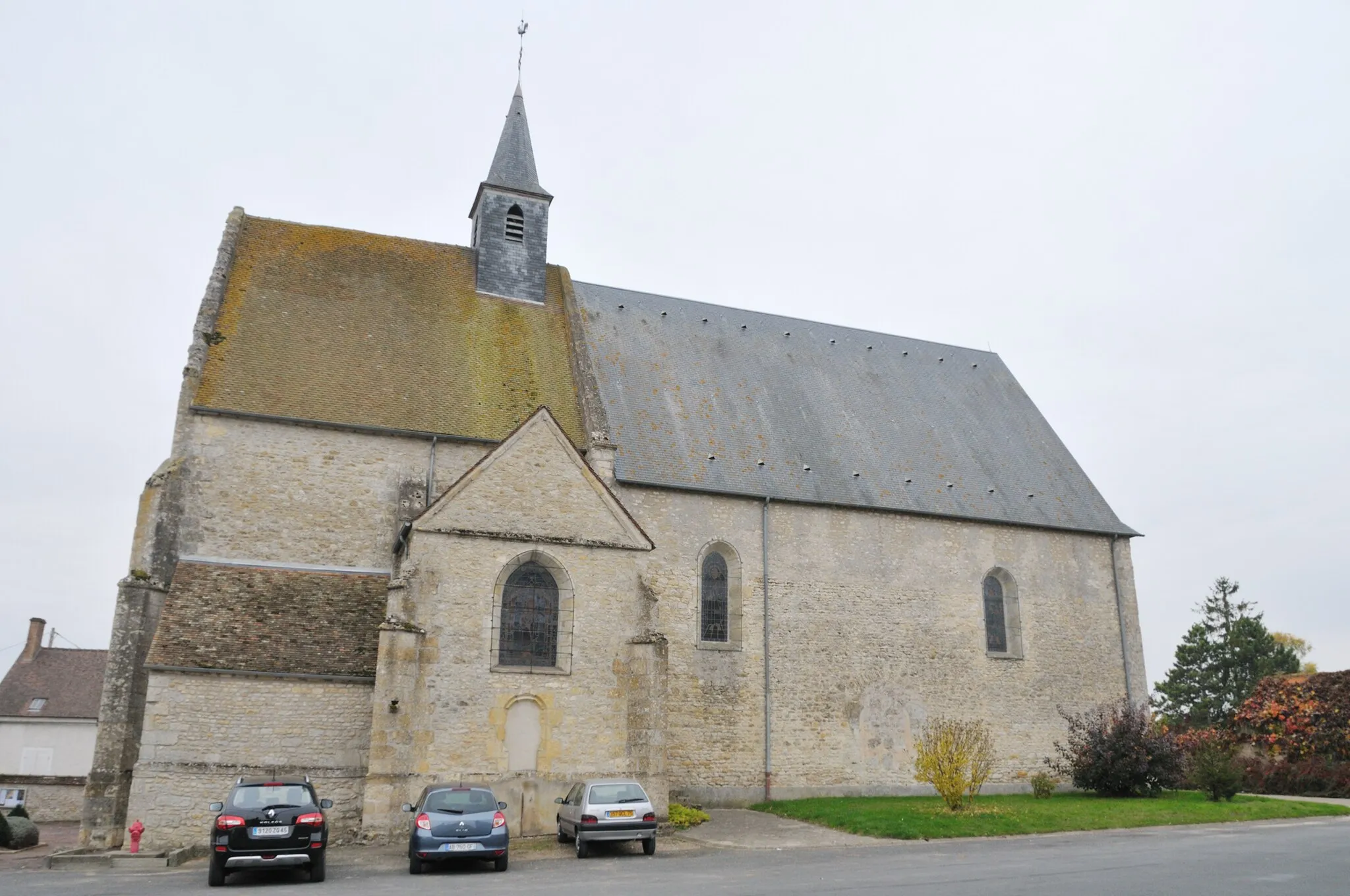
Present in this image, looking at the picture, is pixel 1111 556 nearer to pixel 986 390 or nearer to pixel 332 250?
pixel 986 390

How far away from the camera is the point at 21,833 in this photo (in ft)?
63.6

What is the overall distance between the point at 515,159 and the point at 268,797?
62.5 ft

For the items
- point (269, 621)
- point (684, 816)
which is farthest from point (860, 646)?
point (269, 621)

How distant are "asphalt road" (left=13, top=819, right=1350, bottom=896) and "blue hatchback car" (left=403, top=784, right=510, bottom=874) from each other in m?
0.29

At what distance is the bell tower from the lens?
25250 millimetres

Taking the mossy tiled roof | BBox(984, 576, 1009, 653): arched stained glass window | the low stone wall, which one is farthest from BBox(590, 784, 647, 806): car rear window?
the low stone wall

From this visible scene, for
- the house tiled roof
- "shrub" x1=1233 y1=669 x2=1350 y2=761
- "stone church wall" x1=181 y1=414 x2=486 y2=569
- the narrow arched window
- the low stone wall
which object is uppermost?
the narrow arched window

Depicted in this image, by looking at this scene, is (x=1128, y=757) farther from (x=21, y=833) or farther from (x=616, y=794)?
(x=21, y=833)

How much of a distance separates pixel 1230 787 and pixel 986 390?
13.7 metres

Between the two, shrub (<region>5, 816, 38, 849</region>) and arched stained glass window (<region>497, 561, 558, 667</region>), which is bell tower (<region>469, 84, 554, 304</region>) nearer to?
arched stained glass window (<region>497, 561, 558, 667</region>)

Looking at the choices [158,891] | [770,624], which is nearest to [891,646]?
[770,624]

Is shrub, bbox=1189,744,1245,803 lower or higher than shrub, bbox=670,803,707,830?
higher

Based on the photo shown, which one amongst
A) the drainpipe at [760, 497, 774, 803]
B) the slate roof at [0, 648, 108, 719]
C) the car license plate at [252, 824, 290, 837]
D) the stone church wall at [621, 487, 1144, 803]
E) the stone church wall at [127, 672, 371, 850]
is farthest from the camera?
the slate roof at [0, 648, 108, 719]

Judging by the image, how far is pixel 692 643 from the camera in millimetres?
21562
